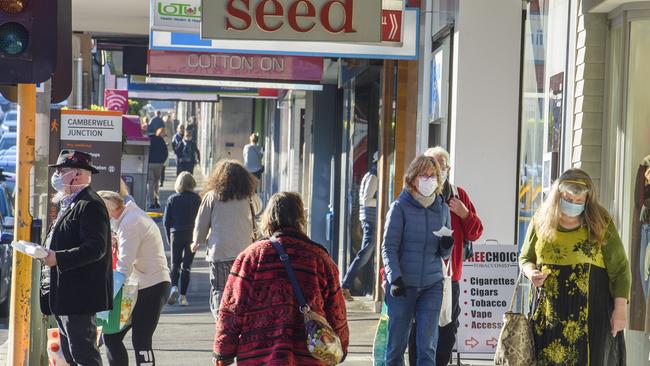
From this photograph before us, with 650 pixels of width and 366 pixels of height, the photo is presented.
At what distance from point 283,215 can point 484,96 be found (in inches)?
205

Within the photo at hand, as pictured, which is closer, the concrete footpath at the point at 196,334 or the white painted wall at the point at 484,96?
the concrete footpath at the point at 196,334

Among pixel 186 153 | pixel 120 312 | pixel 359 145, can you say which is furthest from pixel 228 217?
pixel 186 153

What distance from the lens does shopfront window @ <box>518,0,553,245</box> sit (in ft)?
33.5

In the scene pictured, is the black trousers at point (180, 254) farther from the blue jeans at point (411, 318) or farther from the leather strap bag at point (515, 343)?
the leather strap bag at point (515, 343)

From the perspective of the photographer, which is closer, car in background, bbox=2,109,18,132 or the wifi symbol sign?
car in background, bbox=2,109,18,132

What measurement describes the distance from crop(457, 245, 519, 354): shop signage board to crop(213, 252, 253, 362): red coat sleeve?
14.0ft

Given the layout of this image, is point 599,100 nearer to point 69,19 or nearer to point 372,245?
point 69,19

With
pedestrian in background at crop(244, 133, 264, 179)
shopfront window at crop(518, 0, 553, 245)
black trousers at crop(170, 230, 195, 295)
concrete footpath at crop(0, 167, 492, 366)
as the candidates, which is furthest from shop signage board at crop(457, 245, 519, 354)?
pedestrian in background at crop(244, 133, 264, 179)

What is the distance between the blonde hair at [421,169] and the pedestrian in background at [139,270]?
1.93m

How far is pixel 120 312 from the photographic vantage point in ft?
28.2

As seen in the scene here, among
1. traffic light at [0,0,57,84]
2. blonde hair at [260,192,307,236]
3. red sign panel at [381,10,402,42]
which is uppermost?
red sign panel at [381,10,402,42]

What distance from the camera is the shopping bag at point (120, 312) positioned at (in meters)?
8.59

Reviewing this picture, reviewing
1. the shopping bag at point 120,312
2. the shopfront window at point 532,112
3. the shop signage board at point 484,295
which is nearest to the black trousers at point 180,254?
the shopfront window at point 532,112

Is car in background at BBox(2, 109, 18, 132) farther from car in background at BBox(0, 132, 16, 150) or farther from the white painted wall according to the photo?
the white painted wall
